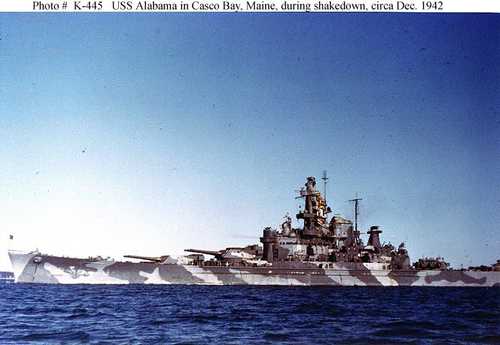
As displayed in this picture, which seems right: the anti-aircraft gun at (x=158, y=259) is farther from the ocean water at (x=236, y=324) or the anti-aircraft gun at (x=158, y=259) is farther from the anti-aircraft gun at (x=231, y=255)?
the ocean water at (x=236, y=324)

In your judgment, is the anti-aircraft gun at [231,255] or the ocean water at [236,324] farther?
the anti-aircraft gun at [231,255]

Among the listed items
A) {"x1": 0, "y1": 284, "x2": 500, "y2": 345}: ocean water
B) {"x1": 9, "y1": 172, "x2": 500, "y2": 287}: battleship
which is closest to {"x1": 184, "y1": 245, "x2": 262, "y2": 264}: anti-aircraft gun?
{"x1": 9, "y1": 172, "x2": 500, "y2": 287}: battleship

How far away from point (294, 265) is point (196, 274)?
10995mm

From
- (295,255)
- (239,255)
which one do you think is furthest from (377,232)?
(239,255)

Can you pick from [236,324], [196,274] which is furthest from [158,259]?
[236,324]

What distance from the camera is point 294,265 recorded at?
5491 cm

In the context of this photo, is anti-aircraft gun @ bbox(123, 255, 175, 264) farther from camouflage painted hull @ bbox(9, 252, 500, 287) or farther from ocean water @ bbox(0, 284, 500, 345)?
ocean water @ bbox(0, 284, 500, 345)

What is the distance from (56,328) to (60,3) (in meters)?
11.5

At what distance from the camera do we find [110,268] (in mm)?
50688

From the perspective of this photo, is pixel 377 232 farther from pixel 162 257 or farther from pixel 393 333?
pixel 393 333

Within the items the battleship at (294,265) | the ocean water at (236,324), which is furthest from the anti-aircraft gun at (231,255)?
the ocean water at (236,324)

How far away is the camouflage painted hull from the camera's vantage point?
50625 mm

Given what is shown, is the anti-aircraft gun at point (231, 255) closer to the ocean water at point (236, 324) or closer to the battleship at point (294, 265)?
the battleship at point (294, 265)

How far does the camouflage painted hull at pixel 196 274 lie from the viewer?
50625 mm
